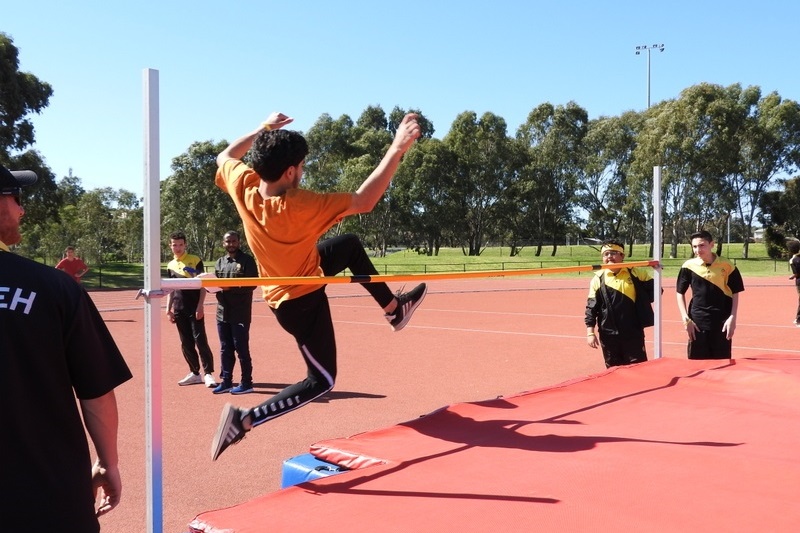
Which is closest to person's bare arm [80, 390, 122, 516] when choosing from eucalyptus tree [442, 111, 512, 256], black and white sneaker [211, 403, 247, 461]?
black and white sneaker [211, 403, 247, 461]

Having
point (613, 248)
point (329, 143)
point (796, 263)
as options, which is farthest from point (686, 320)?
point (329, 143)

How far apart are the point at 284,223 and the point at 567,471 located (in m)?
1.80

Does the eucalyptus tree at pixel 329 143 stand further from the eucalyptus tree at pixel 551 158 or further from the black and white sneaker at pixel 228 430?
the black and white sneaker at pixel 228 430

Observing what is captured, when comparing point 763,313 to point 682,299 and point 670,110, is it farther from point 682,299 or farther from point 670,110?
point 670,110

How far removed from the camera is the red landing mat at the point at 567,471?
2.55 m

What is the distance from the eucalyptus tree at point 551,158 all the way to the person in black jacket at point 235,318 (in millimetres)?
49049

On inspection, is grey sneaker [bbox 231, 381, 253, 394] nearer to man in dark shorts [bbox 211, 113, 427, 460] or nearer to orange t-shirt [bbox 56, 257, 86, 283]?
man in dark shorts [bbox 211, 113, 427, 460]

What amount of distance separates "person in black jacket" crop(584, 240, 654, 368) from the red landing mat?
132 centimetres

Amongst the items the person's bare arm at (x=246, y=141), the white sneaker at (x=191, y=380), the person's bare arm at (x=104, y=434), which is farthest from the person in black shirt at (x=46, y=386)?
the white sneaker at (x=191, y=380)

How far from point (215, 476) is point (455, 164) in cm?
5072

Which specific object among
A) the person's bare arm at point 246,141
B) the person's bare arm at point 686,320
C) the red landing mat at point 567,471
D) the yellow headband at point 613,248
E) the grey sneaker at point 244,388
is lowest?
the grey sneaker at point 244,388

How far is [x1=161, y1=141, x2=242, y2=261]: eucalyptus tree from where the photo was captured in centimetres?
4744

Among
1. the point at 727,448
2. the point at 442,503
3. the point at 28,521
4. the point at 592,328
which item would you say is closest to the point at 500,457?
the point at 442,503

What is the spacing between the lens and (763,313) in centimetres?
1630
